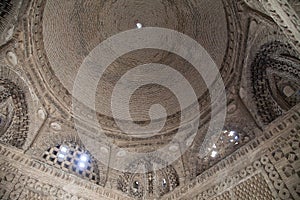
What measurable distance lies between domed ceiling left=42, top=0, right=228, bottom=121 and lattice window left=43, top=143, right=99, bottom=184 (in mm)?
1203

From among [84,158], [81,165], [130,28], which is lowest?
[81,165]

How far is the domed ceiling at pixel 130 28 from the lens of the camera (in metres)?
6.47

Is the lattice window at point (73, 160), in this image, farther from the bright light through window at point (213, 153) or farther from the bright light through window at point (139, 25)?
the bright light through window at point (139, 25)

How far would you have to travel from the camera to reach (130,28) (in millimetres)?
7883

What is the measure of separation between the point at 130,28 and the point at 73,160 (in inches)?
155

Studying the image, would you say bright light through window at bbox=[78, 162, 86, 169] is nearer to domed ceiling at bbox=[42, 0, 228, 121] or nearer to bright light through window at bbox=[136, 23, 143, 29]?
domed ceiling at bbox=[42, 0, 228, 121]

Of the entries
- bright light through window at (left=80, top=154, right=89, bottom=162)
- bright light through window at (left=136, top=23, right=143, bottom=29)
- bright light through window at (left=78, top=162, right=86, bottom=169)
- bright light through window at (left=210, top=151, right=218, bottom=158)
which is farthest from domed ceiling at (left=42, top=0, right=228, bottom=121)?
bright light through window at (left=210, top=151, right=218, bottom=158)

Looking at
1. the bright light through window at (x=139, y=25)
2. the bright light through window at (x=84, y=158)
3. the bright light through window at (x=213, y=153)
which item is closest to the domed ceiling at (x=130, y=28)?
the bright light through window at (x=139, y=25)

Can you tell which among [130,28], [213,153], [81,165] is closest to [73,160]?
[81,165]

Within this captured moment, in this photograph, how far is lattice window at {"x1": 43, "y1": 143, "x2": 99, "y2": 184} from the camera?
18.9ft

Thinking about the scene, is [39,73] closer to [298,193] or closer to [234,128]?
[234,128]

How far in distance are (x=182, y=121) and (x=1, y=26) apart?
4284mm

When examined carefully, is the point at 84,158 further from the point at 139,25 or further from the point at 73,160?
the point at 139,25

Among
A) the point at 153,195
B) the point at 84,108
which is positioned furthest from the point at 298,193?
the point at 84,108
